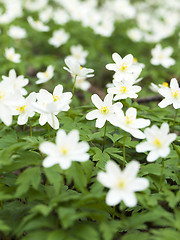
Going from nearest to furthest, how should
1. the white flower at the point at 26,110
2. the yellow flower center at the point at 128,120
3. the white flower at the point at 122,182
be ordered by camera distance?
1. the white flower at the point at 122,182
2. the yellow flower center at the point at 128,120
3. the white flower at the point at 26,110

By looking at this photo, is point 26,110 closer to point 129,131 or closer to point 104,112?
point 104,112

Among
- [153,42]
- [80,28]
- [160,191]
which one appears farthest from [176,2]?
[160,191]

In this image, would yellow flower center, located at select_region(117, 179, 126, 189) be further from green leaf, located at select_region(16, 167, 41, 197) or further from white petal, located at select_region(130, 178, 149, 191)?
green leaf, located at select_region(16, 167, 41, 197)

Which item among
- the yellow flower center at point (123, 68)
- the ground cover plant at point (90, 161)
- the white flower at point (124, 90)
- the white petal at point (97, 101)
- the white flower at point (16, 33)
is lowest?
the ground cover plant at point (90, 161)

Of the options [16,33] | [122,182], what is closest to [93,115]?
[122,182]

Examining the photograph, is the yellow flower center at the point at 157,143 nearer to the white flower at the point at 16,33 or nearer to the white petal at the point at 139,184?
the white petal at the point at 139,184

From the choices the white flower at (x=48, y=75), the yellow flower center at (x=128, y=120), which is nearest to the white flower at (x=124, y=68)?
the yellow flower center at (x=128, y=120)

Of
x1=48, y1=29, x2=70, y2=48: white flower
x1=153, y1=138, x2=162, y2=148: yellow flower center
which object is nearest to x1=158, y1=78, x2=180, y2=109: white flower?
x1=153, y1=138, x2=162, y2=148: yellow flower center
